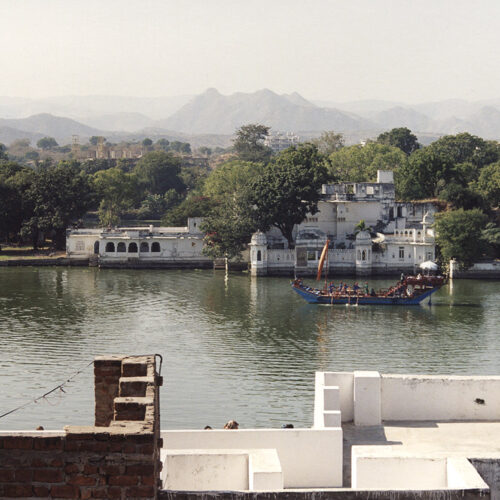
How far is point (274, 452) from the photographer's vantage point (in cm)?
1131

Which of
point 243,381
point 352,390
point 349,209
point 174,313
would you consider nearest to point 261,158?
point 349,209

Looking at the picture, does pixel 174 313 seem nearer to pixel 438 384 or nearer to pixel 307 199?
pixel 307 199

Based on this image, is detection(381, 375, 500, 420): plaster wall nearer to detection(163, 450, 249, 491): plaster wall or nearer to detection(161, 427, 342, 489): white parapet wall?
detection(161, 427, 342, 489): white parapet wall

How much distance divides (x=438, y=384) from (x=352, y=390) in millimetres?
1138

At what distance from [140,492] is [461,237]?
186 ft

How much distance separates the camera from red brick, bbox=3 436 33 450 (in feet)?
25.2

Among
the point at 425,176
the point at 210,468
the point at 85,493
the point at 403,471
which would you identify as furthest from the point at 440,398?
the point at 425,176

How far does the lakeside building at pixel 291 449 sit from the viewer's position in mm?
7660

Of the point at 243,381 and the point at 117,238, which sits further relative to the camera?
the point at 117,238

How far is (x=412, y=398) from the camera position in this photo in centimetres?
1349

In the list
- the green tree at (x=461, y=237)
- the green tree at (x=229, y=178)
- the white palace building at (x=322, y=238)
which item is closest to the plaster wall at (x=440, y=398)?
the green tree at (x=461, y=237)

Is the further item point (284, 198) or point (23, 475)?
point (284, 198)

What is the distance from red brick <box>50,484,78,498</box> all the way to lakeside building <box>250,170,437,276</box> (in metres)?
Answer: 56.7

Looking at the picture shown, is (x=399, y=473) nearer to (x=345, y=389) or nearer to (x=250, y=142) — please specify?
(x=345, y=389)
